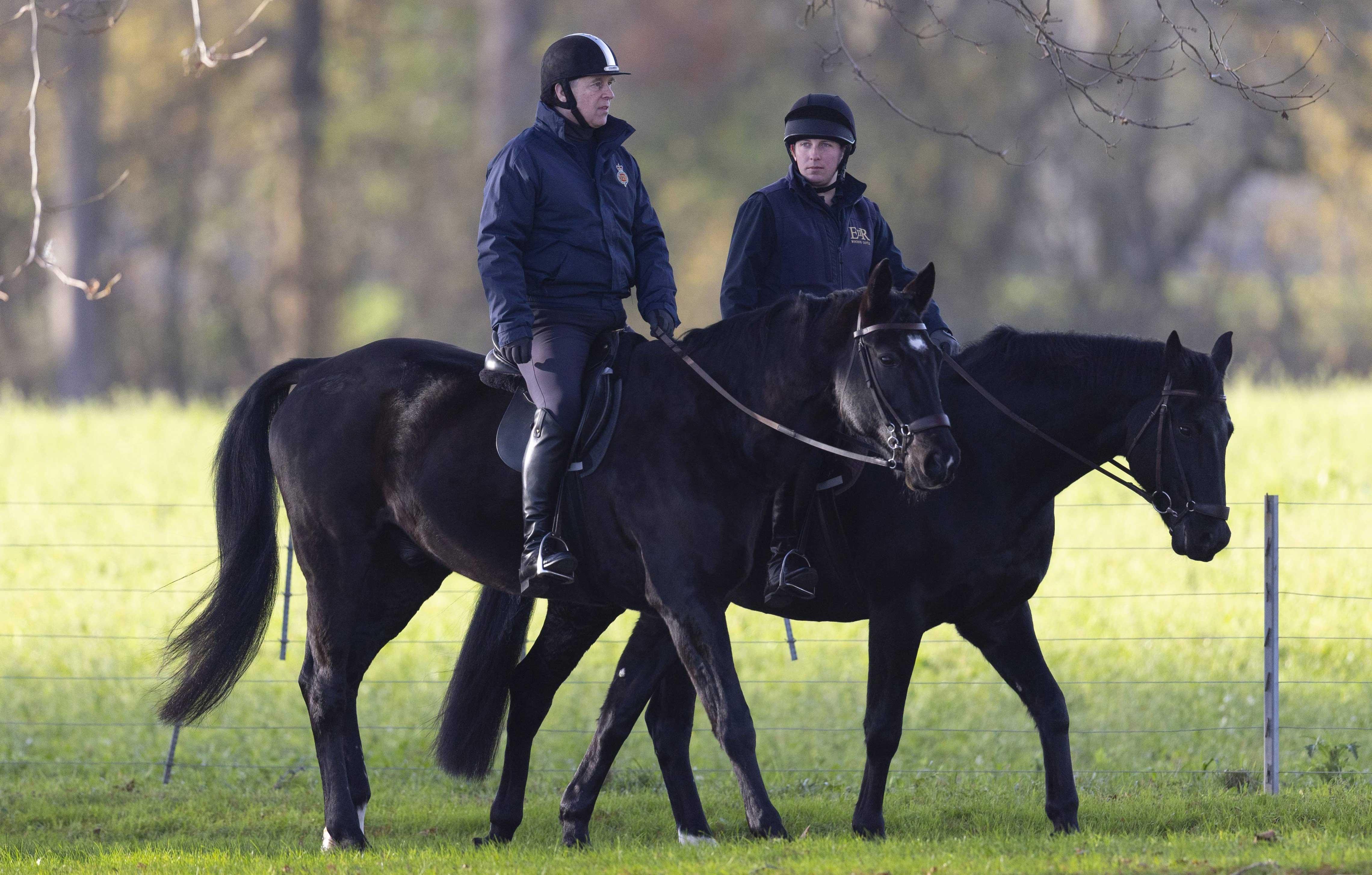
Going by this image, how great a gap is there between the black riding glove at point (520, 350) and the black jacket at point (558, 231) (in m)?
0.02

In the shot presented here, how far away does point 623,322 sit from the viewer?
5.89 meters

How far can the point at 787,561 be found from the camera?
18.4 feet

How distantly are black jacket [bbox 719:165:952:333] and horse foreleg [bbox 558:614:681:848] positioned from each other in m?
1.49

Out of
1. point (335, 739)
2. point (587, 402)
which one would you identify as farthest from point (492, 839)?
point (587, 402)

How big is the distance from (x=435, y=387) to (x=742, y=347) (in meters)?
1.41

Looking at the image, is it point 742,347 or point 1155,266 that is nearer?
point 742,347

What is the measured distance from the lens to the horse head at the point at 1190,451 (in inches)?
214

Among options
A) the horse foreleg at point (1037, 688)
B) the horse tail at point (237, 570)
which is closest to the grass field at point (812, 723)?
the horse foreleg at point (1037, 688)

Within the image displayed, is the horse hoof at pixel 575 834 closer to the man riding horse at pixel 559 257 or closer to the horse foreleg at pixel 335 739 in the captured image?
the horse foreleg at pixel 335 739

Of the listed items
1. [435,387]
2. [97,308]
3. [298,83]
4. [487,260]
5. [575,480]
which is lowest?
[575,480]

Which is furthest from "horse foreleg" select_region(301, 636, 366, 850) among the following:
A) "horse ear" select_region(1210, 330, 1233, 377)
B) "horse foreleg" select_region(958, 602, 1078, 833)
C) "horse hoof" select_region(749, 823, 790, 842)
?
"horse ear" select_region(1210, 330, 1233, 377)

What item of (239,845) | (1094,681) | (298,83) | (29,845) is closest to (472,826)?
(239,845)

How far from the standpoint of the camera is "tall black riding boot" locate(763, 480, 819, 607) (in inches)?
219

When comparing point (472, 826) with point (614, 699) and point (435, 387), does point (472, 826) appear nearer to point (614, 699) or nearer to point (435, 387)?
point (614, 699)
